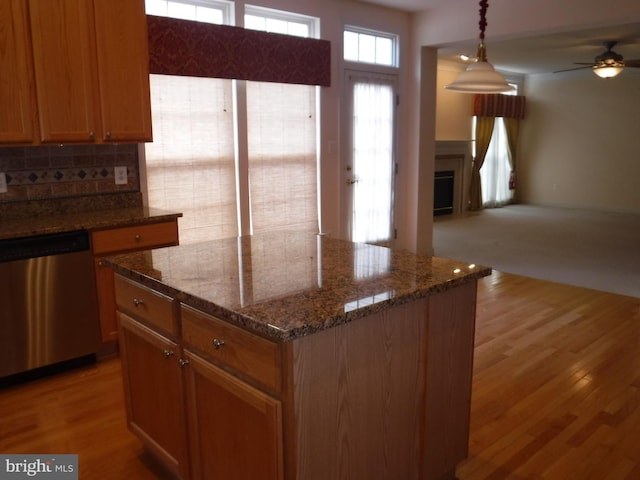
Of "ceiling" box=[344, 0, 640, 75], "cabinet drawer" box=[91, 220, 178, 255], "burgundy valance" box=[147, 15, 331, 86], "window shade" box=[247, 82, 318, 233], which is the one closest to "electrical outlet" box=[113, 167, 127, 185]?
"cabinet drawer" box=[91, 220, 178, 255]

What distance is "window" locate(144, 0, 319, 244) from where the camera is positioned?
4.03 meters

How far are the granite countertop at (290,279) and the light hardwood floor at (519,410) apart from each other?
903 millimetres

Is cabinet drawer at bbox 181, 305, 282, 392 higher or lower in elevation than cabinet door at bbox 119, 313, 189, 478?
higher

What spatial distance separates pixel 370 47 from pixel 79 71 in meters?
3.14

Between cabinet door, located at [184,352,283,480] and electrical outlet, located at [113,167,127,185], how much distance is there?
241 cm

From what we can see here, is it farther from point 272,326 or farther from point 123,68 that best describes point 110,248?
point 272,326

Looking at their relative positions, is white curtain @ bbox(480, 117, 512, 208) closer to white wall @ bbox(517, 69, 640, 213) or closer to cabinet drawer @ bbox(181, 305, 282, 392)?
white wall @ bbox(517, 69, 640, 213)

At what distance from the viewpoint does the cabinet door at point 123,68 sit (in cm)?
326

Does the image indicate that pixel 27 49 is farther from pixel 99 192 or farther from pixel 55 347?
pixel 55 347

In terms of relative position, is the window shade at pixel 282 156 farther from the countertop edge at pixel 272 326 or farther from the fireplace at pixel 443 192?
the fireplace at pixel 443 192

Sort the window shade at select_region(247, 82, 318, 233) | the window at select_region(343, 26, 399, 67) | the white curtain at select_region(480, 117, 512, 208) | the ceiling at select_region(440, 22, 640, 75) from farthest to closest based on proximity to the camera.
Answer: the white curtain at select_region(480, 117, 512, 208), the ceiling at select_region(440, 22, 640, 75), the window at select_region(343, 26, 399, 67), the window shade at select_region(247, 82, 318, 233)

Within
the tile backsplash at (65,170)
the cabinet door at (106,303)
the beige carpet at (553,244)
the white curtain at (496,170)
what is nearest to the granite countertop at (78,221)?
the tile backsplash at (65,170)

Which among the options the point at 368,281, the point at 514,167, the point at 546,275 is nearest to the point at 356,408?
the point at 368,281

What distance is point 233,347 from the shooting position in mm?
1563
